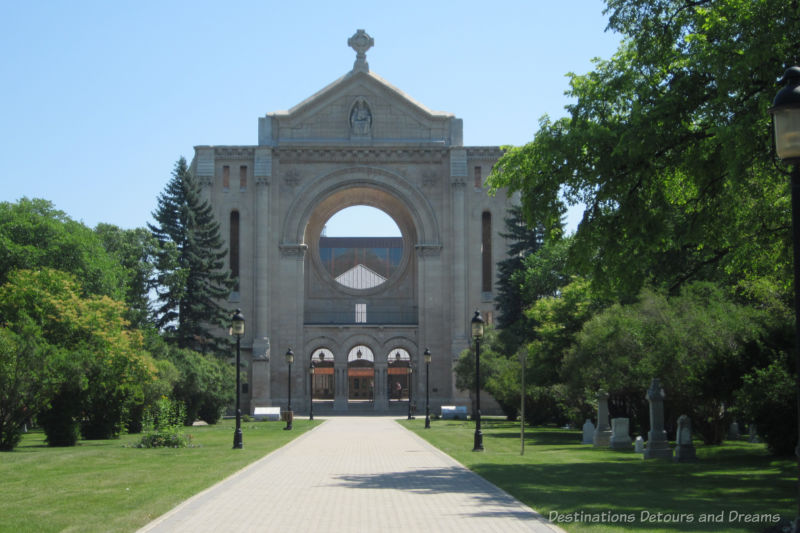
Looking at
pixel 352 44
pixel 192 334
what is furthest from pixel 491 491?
pixel 352 44

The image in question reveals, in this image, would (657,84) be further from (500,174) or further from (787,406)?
(787,406)

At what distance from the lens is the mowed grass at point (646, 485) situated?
12312 millimetres

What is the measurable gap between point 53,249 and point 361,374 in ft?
108

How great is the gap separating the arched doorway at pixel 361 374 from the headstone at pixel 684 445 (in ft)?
157

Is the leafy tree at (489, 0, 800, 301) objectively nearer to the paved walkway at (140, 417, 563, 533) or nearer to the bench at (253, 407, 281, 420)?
the paved walkway at (140, 417, 563, 533)

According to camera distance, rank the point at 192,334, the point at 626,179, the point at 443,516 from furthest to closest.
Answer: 1. the point at 192,334
2. the point at 626,179
3. the point at 443,516

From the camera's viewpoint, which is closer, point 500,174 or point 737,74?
point 737,74

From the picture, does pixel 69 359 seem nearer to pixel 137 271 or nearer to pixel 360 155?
pixel 137 271

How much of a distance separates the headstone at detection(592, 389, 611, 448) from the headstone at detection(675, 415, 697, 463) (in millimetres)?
7169

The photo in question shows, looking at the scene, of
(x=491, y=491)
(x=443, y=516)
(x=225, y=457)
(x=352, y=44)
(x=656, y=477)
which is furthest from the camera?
Result: (x=352, y=44)

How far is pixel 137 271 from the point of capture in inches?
2270

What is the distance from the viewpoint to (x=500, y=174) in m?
24.2

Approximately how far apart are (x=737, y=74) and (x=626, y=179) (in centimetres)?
395

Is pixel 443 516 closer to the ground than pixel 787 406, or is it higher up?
closer to the ground
